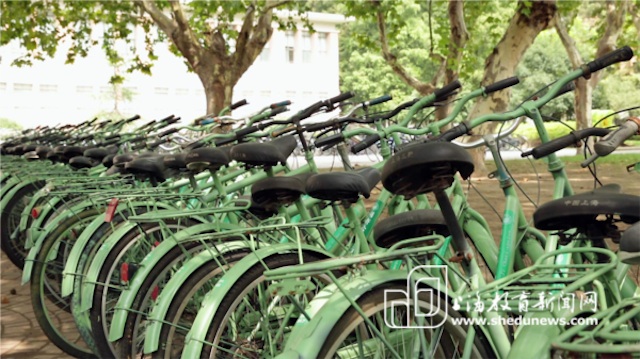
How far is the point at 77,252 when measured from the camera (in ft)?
14.6

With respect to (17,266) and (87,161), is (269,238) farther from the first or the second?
(17,266)

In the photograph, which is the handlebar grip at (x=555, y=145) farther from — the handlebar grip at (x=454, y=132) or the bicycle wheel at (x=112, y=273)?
the bicycle wheel at (x=112, y=273)

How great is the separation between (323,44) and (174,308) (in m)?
45.7

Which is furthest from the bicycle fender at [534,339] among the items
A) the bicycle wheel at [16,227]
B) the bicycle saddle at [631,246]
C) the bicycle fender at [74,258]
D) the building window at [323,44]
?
the building window at [323,44]

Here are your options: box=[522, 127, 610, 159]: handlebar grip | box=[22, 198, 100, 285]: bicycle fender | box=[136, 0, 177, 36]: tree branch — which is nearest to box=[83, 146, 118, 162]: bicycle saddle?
box=[22, 198, 100, 285]: bicycle fender

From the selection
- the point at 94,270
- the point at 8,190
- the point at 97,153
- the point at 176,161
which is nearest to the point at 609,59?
the point at 176,161

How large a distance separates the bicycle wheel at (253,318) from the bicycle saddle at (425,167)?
0.67 meters

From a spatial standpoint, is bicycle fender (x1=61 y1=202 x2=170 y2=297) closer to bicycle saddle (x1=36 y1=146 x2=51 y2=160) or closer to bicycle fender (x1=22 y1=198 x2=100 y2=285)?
bicycle fender (x1=22 y1=198 x2=100 y2=285)

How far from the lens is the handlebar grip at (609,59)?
306 cm

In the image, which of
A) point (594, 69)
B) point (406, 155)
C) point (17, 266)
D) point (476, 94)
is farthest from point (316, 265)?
point (17, 266)

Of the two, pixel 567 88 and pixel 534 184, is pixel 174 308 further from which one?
pixel 534 184

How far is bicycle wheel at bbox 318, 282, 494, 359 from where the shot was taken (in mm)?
2227

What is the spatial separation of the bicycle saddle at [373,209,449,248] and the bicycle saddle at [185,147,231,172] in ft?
4.20

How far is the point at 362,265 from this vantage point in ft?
7.69
